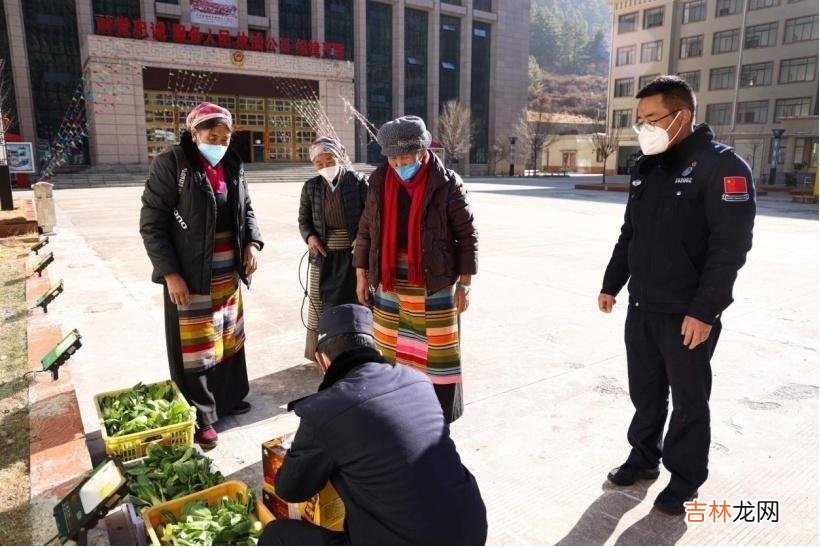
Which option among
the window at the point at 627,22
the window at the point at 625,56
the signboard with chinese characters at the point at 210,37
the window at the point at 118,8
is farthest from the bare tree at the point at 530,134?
the window at the point at 118,8

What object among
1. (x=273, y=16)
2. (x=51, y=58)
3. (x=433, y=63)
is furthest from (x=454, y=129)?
(x=51, y=58)

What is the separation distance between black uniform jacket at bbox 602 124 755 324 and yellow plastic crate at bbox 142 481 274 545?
1.98 metres

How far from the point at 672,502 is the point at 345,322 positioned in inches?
73.6

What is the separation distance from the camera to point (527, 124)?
51594 mm

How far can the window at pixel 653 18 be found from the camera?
48719 mm

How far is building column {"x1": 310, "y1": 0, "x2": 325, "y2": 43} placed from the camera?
4106cm

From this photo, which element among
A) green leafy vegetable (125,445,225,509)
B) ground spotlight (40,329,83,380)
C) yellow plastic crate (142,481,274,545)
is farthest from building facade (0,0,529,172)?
yellow plastic crate (142,481,274,545)

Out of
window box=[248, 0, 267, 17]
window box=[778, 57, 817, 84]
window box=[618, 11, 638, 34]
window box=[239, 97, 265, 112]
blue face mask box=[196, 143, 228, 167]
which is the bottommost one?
blue face mask box=[196, 143, 228, 167]

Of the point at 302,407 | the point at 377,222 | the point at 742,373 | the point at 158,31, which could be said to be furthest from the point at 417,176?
the point at 158,31

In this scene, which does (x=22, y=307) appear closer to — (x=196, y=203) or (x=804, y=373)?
(x=196, y=203)

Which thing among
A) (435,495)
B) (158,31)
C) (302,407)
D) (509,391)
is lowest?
(509,391)

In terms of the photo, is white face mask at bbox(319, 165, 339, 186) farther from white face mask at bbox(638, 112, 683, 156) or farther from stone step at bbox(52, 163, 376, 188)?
stone step at bbox(52, 163, 376, 188)

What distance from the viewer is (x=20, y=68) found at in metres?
33.3

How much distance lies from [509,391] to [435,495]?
2465 mm
